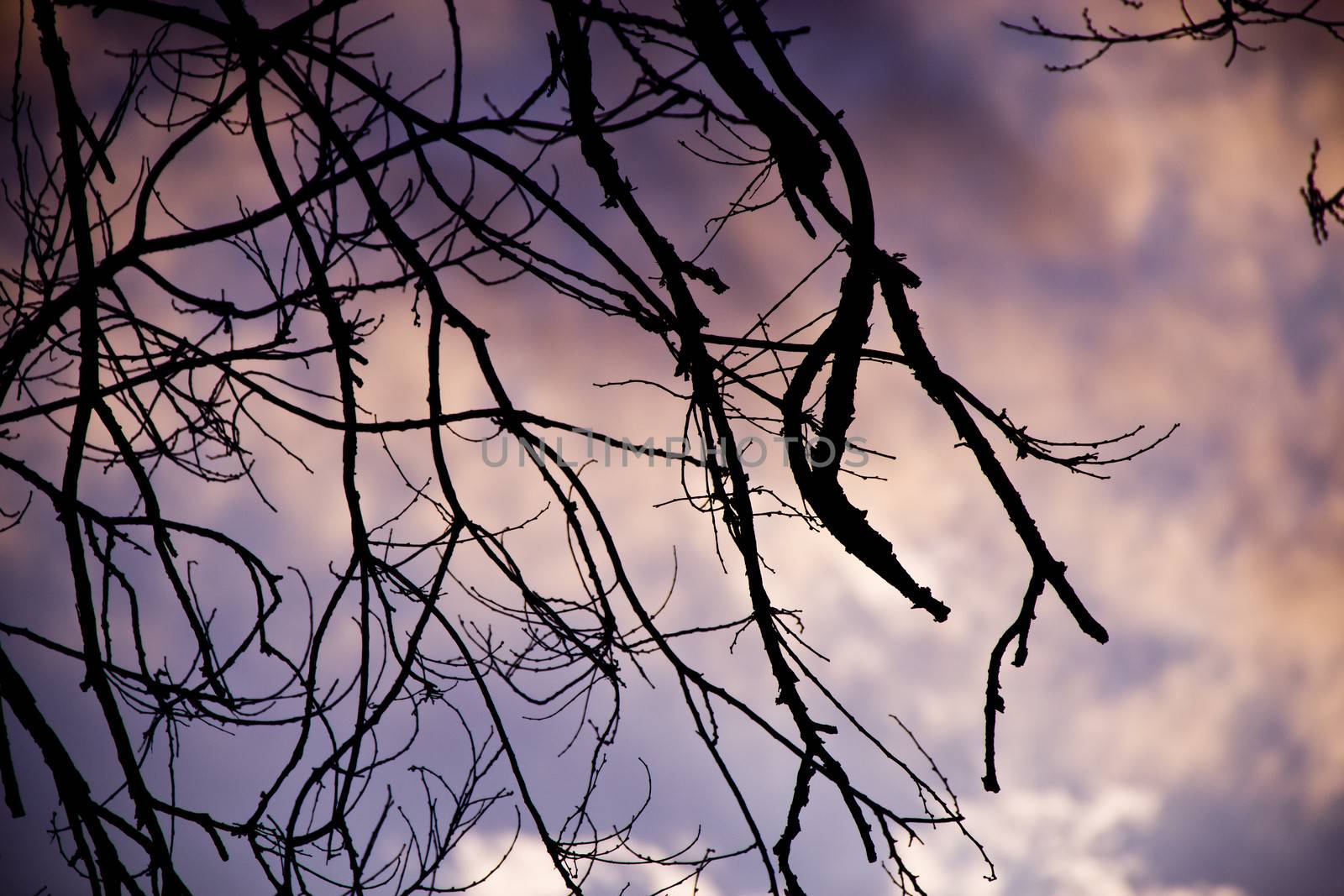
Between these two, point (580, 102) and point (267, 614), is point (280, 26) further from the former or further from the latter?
point (267, 614)

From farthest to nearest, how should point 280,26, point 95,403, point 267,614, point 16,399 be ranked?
point 16,399, point 267,614, point 95,403, point 280,26

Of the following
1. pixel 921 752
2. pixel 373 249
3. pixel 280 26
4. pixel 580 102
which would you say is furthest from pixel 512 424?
pixel 921 752

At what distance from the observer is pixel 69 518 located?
9.78 feet

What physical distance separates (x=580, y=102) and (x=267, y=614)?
2.38 metres

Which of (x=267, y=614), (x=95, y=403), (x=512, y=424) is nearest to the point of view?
(x=512, y=424)

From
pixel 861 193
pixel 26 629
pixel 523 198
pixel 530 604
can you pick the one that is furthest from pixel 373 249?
pixel 26 629

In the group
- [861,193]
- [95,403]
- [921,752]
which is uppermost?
[861,193]

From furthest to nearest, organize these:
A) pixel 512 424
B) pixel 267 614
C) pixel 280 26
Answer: pixel 267 614, pixel 512 424, pixel 280 26

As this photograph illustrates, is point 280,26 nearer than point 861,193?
Yes

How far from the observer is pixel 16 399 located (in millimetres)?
3754

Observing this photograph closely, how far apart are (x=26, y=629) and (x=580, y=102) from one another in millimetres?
2891

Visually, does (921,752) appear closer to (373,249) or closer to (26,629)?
(373,249)

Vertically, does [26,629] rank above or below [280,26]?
below

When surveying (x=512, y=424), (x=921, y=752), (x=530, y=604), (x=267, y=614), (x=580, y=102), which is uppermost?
(x=580, y=102)
